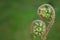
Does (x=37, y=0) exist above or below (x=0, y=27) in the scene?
above

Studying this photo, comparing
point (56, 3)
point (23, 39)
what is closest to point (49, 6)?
point (56, 3)

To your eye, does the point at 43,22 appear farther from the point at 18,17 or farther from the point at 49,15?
the point at 18,17

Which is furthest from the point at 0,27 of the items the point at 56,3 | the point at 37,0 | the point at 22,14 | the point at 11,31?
the point at 56,3

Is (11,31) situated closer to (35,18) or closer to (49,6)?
(35,18)

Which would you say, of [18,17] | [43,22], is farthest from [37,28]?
[18,17]

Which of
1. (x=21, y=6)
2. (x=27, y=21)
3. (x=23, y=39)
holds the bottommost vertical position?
(x=23, y=39)
